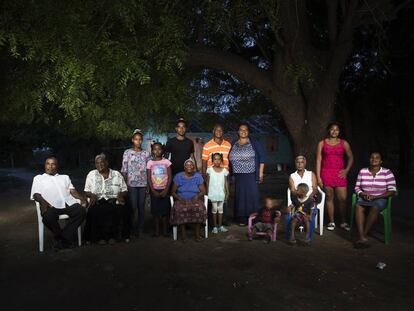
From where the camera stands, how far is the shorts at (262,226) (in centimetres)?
682

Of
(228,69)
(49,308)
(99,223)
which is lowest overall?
(49,308)

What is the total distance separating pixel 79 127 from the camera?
486 inches

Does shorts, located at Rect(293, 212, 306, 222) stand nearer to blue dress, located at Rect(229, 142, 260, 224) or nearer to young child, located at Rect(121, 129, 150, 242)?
blue dress, located at Rect(229, 142, 260, 224)

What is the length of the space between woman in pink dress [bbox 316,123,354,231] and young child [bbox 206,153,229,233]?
1702 mm

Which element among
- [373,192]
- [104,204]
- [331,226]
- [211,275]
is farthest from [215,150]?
[211,275]

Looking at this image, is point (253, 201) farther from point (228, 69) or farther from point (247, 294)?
point (247, 294)

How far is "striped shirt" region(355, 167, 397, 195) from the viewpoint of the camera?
6.62 meters

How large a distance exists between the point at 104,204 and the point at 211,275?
2389 millimetres

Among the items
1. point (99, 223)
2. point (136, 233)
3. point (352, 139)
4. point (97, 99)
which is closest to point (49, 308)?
point (99, 223)

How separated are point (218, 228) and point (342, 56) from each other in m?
4.13

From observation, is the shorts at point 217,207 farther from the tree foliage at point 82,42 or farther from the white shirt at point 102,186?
the tree foliage at point 82,42

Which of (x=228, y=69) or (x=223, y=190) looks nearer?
(x=223, y=190)

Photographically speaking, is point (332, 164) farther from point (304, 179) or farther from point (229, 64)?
point (229, 64)

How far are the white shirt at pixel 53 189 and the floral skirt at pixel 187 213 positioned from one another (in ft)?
5.41
